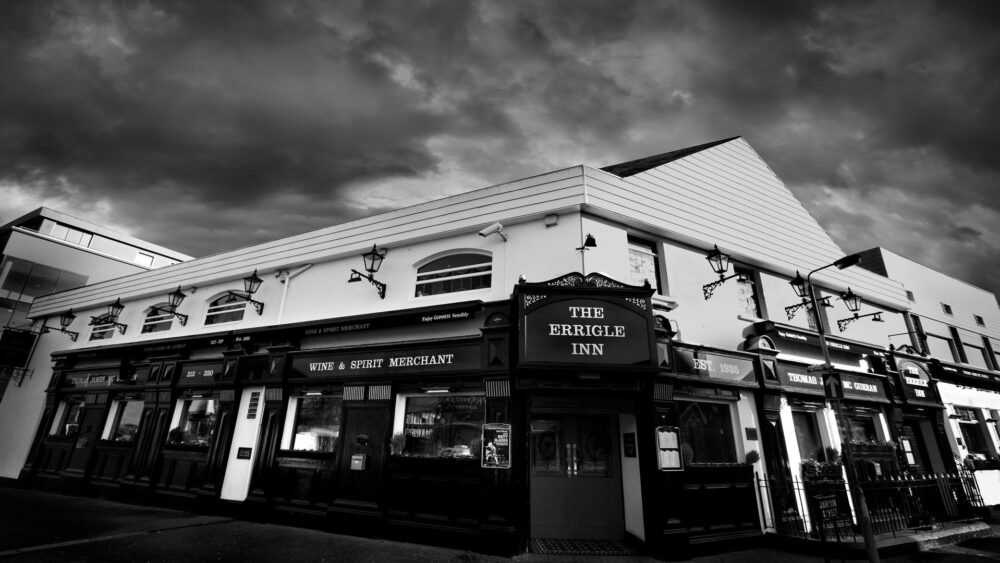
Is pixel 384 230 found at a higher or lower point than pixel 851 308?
higher

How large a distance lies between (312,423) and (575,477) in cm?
683

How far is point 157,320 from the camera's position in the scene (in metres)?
16.2

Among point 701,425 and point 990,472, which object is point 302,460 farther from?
point 990,472

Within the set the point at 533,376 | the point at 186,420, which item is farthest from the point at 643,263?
the point at 186,420

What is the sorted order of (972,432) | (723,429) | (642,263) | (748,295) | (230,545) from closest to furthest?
(230,545) → (723,429) → (642,263) → (748,295) → (972,432)

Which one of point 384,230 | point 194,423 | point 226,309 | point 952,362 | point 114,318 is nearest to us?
point 384,230

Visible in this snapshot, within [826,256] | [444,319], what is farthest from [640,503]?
[826,256]

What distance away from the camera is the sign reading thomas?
26.8ft

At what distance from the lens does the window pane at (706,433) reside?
30.3 feet

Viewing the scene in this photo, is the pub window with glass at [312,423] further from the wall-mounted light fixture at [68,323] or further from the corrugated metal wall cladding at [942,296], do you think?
the corrugated metal wall cladding at [942,296]

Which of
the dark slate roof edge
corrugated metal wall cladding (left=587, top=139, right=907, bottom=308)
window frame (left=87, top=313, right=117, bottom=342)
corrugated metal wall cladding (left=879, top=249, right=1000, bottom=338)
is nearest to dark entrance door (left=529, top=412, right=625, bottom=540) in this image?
corrugated metal wall cladding (left=587, top=139, right=907, bottom=308)

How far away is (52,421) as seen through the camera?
16.4m

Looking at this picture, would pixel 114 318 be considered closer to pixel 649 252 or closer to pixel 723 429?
pixel 649 252

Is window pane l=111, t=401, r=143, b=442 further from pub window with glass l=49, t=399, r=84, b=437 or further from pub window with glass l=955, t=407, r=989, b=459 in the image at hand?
pub window with glass l=955, t=407, r=989, b=459
